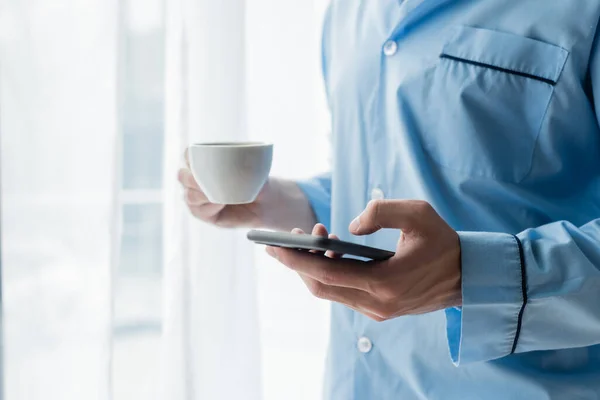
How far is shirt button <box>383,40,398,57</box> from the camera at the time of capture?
88 cm

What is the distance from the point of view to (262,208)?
102 cm

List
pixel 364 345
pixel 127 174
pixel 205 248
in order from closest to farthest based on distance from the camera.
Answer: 1. pixel 364 345
2. pixel 127 174
3. pixel 205 248

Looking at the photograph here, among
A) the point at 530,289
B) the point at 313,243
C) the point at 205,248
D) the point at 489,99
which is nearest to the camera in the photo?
the point at 313,243

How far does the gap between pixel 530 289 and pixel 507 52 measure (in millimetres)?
293

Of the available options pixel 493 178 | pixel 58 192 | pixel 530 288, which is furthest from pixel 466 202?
pixel 58 192

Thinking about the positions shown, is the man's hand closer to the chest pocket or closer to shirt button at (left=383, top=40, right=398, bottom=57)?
the chest pocket

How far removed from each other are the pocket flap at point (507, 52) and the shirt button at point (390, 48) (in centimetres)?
7

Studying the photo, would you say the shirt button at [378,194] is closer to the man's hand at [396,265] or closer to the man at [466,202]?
the man at [466,202]

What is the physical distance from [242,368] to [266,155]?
0.63m

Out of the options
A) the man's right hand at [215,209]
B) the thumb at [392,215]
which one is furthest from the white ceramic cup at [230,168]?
the thumb at [392,215]

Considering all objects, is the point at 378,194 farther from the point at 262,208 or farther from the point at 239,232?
the point at 239,232

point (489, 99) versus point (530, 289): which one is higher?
point (489, 99)

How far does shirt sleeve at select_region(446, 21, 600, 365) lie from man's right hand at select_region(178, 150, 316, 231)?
382mm

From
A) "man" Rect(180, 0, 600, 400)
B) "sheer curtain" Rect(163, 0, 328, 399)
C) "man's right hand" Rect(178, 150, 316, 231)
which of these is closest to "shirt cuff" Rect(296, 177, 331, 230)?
"man's right hand" Rect(178, 150, 316, 231)
